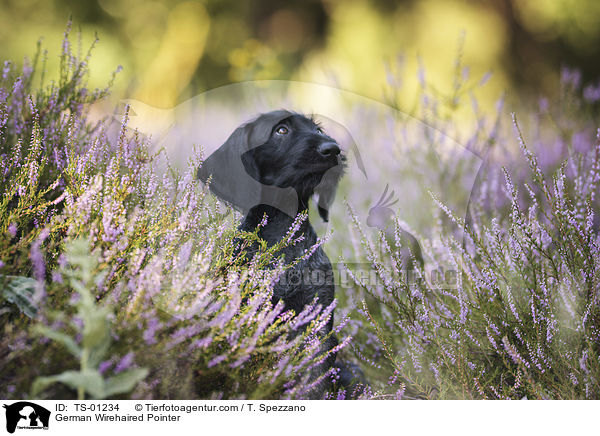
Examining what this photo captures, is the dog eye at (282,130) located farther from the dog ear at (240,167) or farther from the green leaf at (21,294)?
the green leaf at (21,294)

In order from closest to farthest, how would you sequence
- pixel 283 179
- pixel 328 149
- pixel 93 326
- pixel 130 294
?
pixel 93 326 → pixel 130 294 → pixel 328 149 → pixel 283 179

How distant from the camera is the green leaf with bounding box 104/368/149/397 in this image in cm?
124

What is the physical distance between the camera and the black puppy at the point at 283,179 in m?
2.07

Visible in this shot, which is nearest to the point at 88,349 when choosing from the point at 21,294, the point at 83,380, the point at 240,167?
the point at 83,380

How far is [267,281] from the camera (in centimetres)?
158

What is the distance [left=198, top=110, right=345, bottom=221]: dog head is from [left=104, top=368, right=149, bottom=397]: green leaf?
3.10 feet

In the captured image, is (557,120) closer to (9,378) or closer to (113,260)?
(113,260)

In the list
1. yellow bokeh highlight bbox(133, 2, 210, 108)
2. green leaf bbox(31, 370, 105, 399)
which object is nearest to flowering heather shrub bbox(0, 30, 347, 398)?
green leaf bbox(31, 370, 105, 399)

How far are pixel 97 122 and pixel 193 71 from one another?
1.72 feet

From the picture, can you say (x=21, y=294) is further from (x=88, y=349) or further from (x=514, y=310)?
(x=514, y=310)
